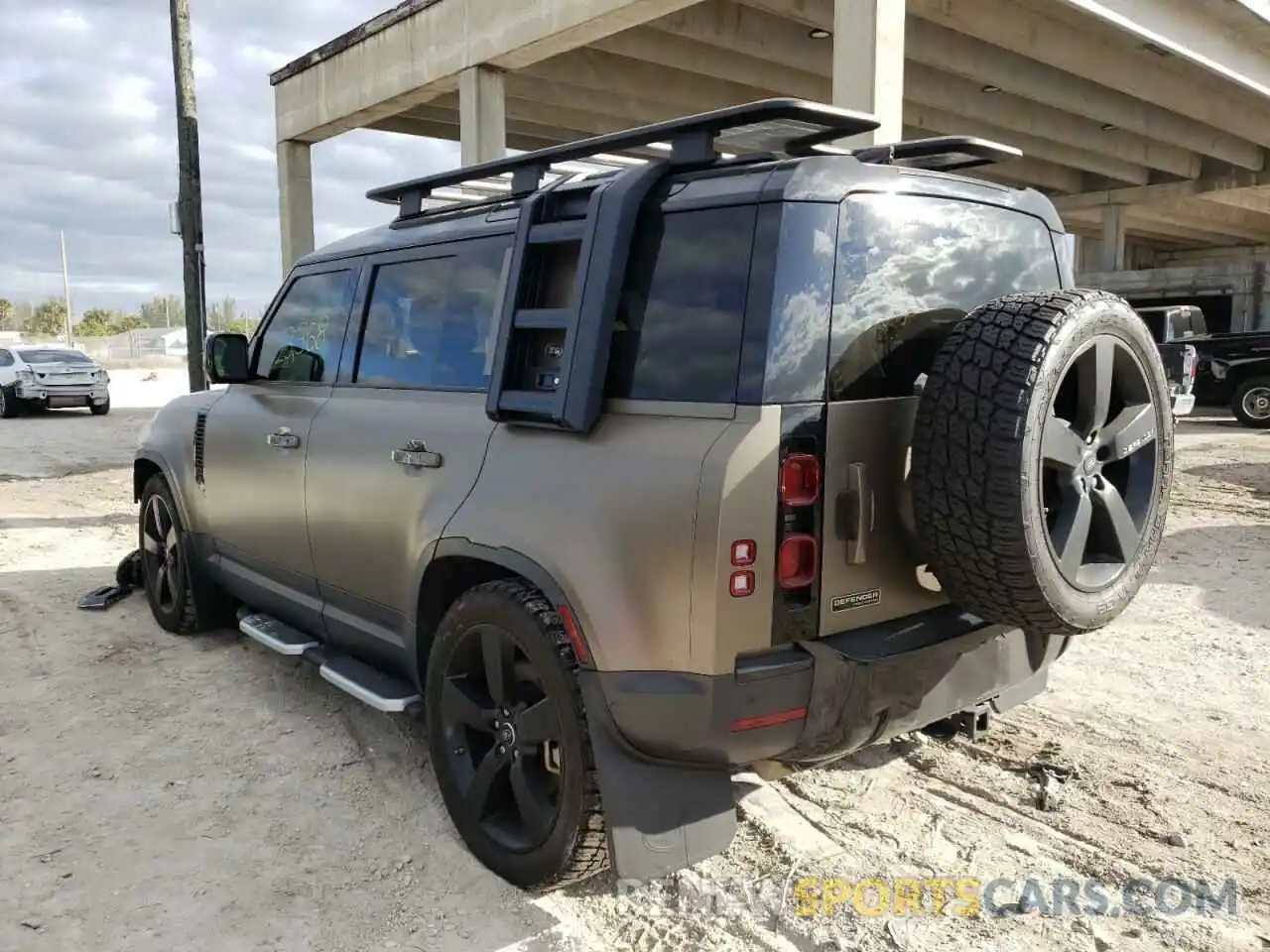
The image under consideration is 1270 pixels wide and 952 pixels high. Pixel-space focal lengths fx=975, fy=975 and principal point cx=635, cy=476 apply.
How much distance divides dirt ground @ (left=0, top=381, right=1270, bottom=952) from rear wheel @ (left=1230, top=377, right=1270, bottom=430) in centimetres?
1215

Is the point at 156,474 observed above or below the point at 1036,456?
below

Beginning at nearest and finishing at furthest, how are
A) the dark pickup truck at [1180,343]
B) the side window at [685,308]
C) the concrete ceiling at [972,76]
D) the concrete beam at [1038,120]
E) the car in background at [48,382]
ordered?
the side window at [685,308] < the dark pickup truck at [1180,343] < the concrete ceiling at [972,76] < the concrete beam at [1038,120] < the car in background at [48,382]

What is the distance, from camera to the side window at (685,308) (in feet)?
8.05

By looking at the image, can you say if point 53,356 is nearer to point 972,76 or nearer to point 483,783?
point 972,76

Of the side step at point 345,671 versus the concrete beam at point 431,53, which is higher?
the concrete beam at point 431,53

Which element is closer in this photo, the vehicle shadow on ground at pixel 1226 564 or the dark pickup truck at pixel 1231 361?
the vehicle shadow on ground at pixel 1226 564

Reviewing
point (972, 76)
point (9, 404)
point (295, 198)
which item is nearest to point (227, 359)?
point (295, 198)

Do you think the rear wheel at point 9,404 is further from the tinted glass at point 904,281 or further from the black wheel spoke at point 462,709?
the tinted glass at point 904,281

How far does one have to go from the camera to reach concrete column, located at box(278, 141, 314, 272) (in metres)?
15.7

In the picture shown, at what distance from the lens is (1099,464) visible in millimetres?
2629

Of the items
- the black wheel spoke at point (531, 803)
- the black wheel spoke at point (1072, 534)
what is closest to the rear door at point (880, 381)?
the black wheel spoke at point (1072, 534)

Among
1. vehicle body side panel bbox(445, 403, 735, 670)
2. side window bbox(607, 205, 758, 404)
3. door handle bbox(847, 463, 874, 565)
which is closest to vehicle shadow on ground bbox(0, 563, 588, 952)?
vehicle body side panel bbox(445, 403, 735, 670)

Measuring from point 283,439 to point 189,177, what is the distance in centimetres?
878

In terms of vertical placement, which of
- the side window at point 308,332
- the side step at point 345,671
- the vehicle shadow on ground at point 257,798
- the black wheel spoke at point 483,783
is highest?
the side window at point 308,332
